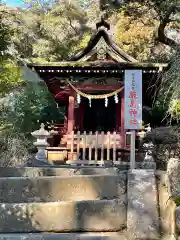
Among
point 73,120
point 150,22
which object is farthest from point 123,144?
point 150,22

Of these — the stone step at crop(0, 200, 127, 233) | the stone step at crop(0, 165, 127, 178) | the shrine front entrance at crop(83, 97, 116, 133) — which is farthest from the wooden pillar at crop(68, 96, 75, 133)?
the stone step at crop(0, 200, 127, 233)

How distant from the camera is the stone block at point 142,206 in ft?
14.9

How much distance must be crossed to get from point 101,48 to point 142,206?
9.02 m

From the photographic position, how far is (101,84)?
13.1m

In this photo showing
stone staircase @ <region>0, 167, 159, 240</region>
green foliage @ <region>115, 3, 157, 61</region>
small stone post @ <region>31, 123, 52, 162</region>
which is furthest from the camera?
green foliage @ <region>115, 3, 157, 61</region>

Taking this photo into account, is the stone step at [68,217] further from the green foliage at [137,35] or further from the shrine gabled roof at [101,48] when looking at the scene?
the green foliage at [137,35]

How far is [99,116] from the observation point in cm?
1438

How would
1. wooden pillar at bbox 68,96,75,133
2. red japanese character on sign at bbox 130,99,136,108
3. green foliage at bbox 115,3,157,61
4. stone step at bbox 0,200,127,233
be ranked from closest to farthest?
stone step at bbox 0,200,127,233 → red japanese character on sign at bbox 130,99,136,108 → wooden pillar at bbox 68,96,75,133 → green foliage at bbox 115,3,157,61

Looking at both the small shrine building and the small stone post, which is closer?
the small stone post

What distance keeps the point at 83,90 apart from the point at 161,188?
8.24 metres

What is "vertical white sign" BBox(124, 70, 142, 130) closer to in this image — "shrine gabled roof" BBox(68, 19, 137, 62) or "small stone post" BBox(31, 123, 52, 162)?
"shrine gabled roof" BBox(68, 19, 137, 62)

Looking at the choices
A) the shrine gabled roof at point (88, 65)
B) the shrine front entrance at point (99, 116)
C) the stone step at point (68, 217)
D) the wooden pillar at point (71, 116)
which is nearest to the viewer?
the stone step at point (68, 217)

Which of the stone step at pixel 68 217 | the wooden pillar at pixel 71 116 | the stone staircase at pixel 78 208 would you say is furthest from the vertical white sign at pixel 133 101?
the stone step at pixel 68 217

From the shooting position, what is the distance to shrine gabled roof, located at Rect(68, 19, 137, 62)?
12.7 meters
